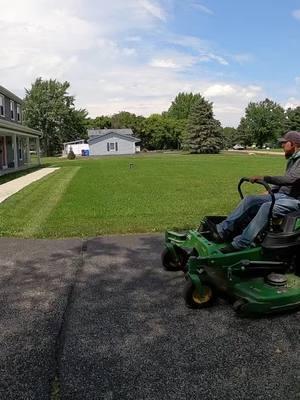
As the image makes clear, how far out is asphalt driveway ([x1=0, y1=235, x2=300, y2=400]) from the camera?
297 cm

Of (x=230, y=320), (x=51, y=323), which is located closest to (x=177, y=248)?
(x=230, y=320)

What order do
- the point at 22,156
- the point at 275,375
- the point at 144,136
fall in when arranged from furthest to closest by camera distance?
the point at 144,136 < the point at 22,156 < the point at 275,375

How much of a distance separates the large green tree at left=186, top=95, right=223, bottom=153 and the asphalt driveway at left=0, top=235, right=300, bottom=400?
60526 millimetres

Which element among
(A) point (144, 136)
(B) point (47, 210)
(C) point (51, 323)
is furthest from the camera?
(A) point (144, 136)

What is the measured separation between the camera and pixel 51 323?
398cm

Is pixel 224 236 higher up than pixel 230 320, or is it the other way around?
pixel 224 236

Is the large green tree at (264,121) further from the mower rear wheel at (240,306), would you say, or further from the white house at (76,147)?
the mower rear wheel at (240,306)

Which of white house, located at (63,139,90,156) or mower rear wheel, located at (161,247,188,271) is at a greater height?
white house, located at (63,139,90,156)

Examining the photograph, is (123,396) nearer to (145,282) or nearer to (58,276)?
(145,282)

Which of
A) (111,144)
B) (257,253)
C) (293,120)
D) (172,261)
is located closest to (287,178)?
(257,253)

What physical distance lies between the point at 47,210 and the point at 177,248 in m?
6.23

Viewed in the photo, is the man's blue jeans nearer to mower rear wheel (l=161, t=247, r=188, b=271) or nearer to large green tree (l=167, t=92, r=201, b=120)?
mower rear wheel (l=161, t=247, r=188, b=271)

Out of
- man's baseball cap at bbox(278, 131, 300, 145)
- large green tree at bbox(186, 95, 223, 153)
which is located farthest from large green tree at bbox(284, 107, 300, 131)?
man's baseball cap at bbox(278, 131, 300, 145)

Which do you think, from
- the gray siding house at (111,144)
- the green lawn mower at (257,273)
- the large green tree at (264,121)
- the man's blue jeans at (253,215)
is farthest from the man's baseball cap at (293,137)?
the large green tree at (264,121)
